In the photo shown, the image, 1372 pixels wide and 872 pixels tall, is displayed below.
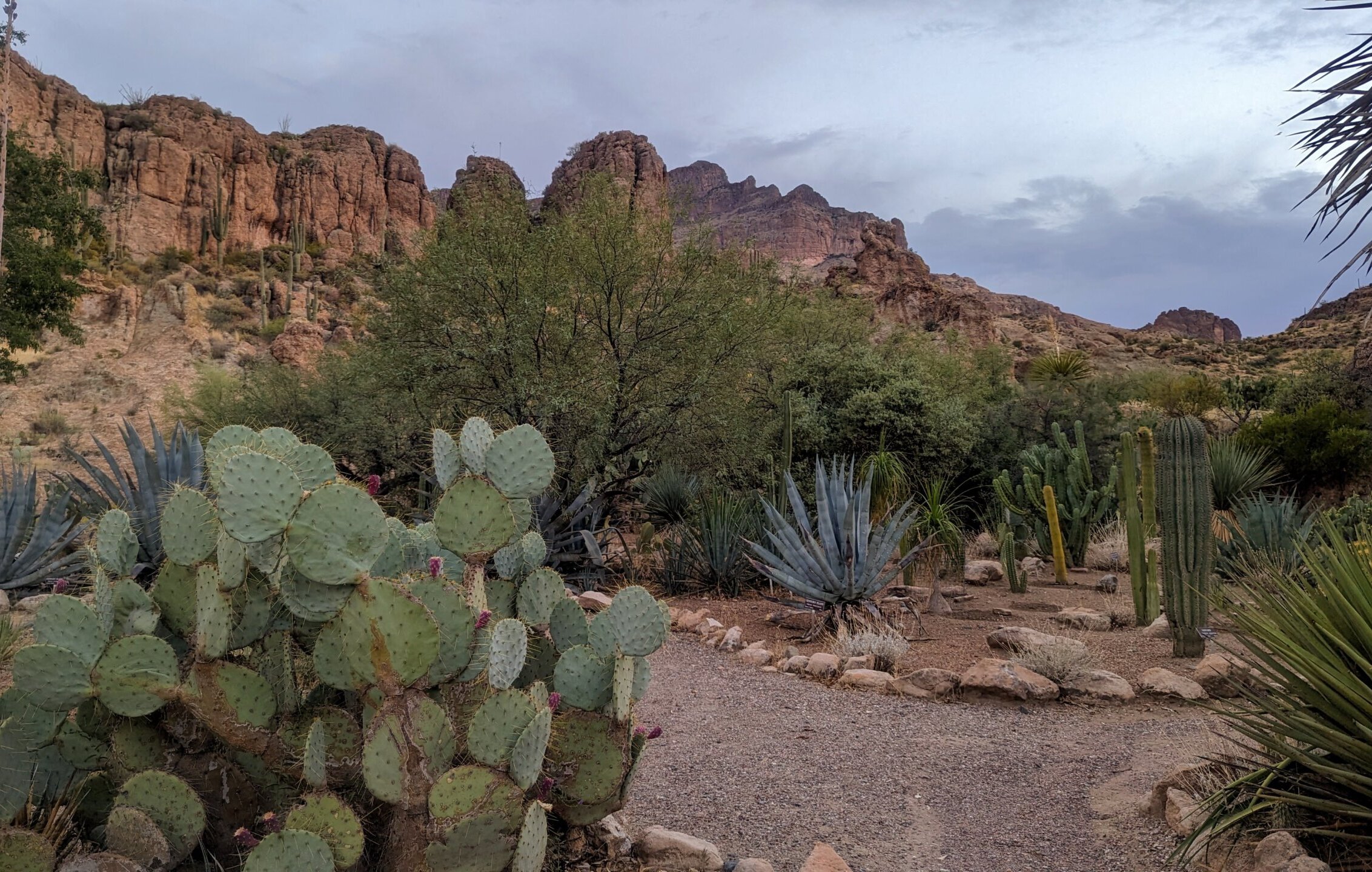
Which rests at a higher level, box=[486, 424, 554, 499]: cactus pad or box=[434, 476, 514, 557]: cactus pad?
box=[486, 424, 554, 499]: cactus pad

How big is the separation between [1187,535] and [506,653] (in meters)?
5.84

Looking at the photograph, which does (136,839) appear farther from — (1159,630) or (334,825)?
(1159,630)

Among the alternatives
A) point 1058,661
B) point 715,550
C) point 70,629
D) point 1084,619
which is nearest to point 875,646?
point 1058,661

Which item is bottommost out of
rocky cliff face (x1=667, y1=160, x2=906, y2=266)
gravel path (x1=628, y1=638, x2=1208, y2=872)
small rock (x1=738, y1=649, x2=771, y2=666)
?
gravel path (x1=628, y1=638, x2=1208, y2=872)

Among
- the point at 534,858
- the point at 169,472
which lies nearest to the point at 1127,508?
the point at 534,858

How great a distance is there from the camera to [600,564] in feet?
30.8

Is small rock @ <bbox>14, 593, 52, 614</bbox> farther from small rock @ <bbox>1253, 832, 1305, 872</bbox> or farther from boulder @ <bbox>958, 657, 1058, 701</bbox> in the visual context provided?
small rock @ <bbox>1253, 832, 1305, 872</bbox>

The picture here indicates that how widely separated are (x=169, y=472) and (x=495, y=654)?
259 inches

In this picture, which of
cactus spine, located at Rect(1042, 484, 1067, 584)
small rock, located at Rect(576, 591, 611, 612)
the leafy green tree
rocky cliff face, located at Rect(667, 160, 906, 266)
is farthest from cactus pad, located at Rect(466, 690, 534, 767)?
rocky cliff face, located at Rect(667, 160, 906, 266)

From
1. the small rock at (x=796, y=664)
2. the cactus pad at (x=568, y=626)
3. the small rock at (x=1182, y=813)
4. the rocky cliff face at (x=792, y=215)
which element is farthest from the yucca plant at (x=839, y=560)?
the rocky cliff face at (x=792, y=215)

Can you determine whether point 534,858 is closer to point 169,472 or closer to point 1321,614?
point 1321,614

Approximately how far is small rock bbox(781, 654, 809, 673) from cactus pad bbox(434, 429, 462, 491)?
154 inches

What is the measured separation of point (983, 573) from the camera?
10414mm

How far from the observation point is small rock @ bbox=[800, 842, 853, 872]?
9.57ft
